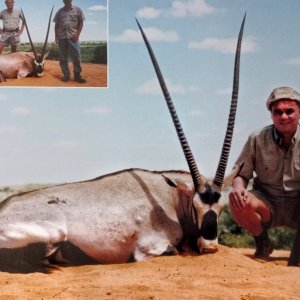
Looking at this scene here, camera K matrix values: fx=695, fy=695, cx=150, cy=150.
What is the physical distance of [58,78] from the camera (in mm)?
5512

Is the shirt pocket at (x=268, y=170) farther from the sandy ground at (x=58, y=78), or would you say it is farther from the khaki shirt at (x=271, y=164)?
the sandy ground at (x=58, y=78)

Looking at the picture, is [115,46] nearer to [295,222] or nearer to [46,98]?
[46,98]

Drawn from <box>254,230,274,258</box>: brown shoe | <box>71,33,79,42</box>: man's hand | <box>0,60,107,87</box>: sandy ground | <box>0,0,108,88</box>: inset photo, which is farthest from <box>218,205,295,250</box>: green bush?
<box>71,33,79,42</box>: man's hand

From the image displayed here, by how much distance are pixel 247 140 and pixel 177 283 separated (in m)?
1.33

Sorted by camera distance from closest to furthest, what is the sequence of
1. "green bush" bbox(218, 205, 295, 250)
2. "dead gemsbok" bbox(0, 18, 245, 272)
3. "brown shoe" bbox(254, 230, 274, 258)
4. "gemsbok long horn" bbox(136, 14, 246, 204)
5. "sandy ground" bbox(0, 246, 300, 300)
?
"sandy ground" bbox(0, 246, 300, 300), "dead gemsbok" bbox(0, 18, 245, 272), "gemsbok long horn" bbox(136, 14, 246, 204), "brown shoe" bbox(254, 230, 274, 258), "green bush" bbox(218, 205, 295, 250)

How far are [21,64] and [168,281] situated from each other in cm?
205

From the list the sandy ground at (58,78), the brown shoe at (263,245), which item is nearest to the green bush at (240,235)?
the brown shoe at (263,245)

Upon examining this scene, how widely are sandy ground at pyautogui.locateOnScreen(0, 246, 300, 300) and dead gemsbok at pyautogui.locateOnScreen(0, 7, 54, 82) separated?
156 centimetres

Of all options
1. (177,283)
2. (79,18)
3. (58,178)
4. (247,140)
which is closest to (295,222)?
(247,140)

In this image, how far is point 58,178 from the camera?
17.9 feet

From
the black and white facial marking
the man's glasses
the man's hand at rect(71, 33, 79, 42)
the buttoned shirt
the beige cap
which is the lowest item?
the man's glasses

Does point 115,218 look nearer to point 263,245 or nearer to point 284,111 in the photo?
point 263,245

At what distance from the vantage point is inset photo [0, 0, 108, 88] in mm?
5441

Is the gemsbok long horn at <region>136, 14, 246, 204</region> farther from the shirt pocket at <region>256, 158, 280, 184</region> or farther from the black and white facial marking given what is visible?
the black and white facial marking
